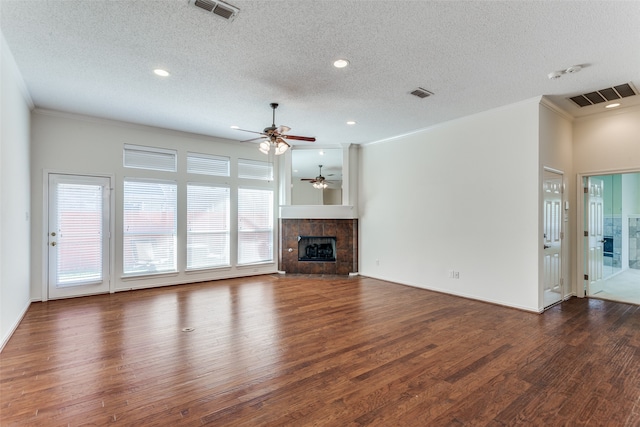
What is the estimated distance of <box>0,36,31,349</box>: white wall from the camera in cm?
328

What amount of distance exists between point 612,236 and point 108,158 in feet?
33.8

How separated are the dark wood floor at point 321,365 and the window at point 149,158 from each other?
8.50 ft

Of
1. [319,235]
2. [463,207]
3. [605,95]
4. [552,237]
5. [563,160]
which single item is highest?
[605,95]

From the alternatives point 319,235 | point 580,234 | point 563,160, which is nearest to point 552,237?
point 580,234

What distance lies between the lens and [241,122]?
557cm

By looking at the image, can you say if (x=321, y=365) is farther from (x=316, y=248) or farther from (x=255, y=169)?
(x=255, y=169)

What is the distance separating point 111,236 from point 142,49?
370 centimetres

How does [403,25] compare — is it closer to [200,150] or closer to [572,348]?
[572,348]

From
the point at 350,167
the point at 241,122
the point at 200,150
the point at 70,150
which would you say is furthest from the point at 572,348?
the point at 70,150

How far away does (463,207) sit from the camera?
5297 millimetres

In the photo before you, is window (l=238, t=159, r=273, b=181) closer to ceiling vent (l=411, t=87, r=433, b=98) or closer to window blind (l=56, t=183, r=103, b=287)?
window blind (l=56, t=183, r=103, b=287)

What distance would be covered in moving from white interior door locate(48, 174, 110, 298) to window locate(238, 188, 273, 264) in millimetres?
2534

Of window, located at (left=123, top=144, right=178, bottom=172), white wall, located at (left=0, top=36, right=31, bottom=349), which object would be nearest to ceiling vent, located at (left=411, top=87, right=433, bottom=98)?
white wall, located at (left=0, top=36, right=31, bottom=349)

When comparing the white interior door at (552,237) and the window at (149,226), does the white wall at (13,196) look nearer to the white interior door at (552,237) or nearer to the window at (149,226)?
the window at (149,226)
